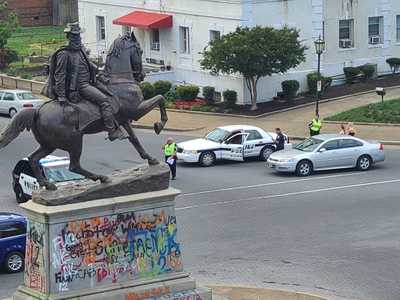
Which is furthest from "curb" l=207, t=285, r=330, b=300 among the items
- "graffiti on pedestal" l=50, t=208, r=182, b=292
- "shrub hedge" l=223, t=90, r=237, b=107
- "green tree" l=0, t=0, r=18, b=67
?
"green tree" l=0, t=0, r=18, b=67

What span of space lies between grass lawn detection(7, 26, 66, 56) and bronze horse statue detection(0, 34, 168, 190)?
1808 inches

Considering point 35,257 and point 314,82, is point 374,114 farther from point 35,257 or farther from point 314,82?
point 35,257

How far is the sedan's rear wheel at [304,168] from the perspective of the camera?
38094 mm

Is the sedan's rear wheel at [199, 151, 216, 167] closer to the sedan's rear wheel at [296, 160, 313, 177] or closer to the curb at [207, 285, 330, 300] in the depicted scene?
the sedan's rear wheel at [296, 160, 313, 177]

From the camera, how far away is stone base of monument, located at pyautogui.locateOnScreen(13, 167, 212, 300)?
2053cm

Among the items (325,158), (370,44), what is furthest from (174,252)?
(370,44)

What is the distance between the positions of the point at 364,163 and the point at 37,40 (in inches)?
1618

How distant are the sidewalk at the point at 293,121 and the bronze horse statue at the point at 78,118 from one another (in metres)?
22.9

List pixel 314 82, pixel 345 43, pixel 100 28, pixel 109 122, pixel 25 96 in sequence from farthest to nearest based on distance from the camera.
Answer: pixel 100 28
pixel 345 43
pixel 314 82
pixel 25 96
pixel 109 122

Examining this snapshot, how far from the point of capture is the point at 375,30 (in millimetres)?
57500

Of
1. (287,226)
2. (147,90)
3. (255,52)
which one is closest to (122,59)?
(287,226)

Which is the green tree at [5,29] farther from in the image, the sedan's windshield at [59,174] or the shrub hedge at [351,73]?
the sedan's windshield at [59,174]

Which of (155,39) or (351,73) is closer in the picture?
(351,73)

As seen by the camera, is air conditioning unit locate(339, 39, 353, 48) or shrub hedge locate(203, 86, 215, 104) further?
air conditioning unit locate(339, 39, 353, 48)
